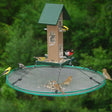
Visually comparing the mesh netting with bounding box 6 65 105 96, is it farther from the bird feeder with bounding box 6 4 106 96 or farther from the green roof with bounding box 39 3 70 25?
the green roof with bounding box 39 3 70 25

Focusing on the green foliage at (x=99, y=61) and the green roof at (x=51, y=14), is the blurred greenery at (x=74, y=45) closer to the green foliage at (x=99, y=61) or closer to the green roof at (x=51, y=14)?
the green foliage at (x=99, y=61)

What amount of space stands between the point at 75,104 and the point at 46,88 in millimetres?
2862

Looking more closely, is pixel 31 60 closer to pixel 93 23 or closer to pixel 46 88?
pixel 93 23

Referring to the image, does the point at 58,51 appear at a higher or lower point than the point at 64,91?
higher

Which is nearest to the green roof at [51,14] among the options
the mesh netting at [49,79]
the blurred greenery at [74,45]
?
the mesh netting at [49,79]

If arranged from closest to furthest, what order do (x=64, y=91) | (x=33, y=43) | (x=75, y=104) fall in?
(x=64, y=91) → (x=75, y=104) → (x=33, y=43)

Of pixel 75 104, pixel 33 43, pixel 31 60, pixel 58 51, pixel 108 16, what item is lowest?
pixel 75 104

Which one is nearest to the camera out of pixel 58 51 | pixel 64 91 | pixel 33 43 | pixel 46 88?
pixel 64 91

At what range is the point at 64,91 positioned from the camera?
10.0ft

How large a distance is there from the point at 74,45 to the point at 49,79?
225 inches

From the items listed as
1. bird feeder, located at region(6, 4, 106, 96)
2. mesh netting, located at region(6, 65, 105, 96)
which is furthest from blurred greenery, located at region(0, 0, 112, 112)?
bird feeder, located at region(6, 4, 106, 96)

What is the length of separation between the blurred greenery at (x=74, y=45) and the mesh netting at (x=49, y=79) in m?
1.54

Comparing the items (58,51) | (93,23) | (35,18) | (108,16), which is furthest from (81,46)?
(58,51)

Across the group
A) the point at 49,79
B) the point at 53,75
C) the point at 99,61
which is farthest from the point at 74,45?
the point at 49,79
